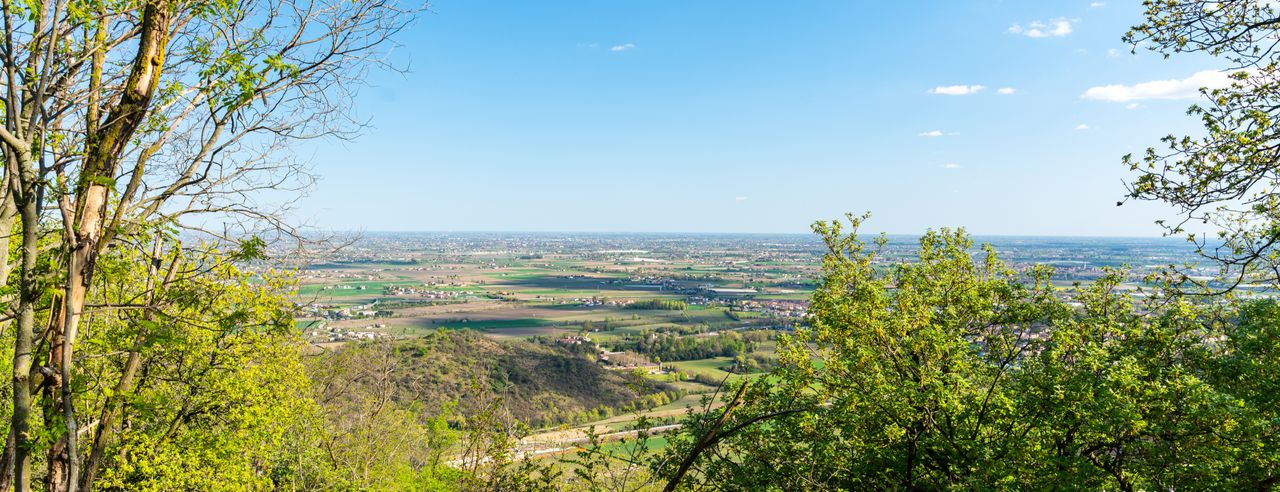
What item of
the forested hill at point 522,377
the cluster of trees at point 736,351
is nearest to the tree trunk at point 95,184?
the cluster of trees at point 736,351

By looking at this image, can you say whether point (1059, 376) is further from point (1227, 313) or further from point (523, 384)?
point (523, 384)

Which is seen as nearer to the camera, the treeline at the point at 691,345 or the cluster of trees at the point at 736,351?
the cluster of trees at the point at 736,351

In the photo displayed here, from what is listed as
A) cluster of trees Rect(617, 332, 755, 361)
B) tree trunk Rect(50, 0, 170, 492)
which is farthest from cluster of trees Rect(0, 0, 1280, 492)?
cluster of trees Rect(617, 332, 755, 361)

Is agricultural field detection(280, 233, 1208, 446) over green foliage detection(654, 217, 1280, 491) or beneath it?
beneath

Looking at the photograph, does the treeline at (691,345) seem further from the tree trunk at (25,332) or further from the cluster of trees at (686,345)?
the tree trunk at (25,332)

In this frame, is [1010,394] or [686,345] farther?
[686,345]

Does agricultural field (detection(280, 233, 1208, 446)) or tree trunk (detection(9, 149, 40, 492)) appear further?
agricultural field (detection(280, 233, 1208, 446))

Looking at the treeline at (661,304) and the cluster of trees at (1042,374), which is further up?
the cluster of trees at (1042,374)

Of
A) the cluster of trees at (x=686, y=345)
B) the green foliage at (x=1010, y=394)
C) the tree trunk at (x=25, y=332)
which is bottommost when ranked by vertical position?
the cluster of trees at (x=686, y=345)

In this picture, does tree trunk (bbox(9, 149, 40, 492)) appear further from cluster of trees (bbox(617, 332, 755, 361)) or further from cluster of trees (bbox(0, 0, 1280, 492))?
cluster of trees (bbox(617, 332, 755, 361))

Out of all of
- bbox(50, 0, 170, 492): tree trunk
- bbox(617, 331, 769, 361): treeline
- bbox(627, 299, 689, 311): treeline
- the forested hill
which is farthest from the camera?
bbox(627, 299, 689, 311): treeline

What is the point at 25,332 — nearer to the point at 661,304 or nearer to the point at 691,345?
the point at 691,345

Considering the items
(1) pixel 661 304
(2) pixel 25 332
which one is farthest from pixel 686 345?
(2) pixel 25 332

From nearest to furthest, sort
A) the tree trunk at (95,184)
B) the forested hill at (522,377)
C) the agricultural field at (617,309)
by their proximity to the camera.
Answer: the tree trunk at (95,184) → the forested hill at (522,377) → the agricultural field at (617,309)
